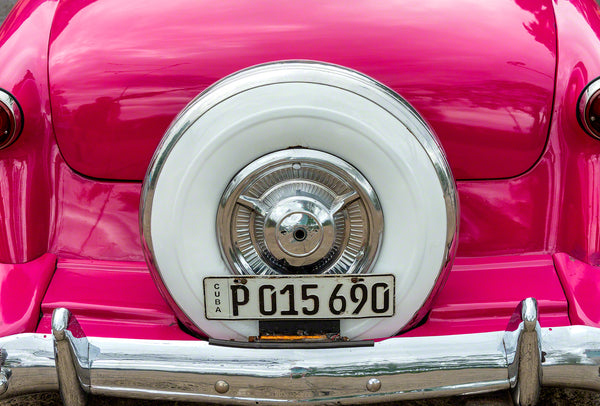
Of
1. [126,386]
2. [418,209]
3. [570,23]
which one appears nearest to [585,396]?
[418,209]

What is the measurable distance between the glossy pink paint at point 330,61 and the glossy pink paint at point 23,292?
11.7 inches

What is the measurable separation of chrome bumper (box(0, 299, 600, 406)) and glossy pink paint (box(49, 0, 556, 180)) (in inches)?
18.4

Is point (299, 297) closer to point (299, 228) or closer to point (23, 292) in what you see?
point (299, 228)

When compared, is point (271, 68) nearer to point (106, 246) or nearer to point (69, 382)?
point (106, 246)

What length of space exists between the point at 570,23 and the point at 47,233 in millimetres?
1576

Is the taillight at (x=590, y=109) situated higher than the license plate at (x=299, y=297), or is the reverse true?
the taillight at (x=590, y=109)

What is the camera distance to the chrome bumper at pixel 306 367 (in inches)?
68.6

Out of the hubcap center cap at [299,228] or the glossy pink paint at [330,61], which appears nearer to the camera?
the hubcap center cap at [299,228]

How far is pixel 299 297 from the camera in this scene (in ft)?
5.76

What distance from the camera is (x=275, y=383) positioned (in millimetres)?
1740

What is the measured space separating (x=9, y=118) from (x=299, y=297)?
901mm

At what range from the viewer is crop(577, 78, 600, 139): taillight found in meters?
1.90

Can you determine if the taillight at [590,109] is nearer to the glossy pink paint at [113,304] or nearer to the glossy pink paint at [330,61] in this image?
the glossy pink paint at [330,61]

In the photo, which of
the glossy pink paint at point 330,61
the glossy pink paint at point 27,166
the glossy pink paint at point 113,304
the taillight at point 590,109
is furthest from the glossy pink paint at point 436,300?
the taillight at point 590,109
